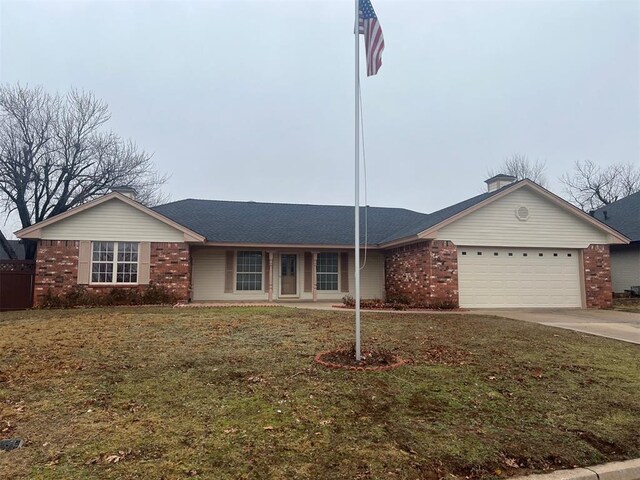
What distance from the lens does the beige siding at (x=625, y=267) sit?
1995cm

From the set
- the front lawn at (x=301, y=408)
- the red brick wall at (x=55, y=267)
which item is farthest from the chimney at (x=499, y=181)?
the red brick wall at (x=55, y=267)

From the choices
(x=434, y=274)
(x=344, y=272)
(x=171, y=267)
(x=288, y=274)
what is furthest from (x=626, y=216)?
(x=171, y=267)

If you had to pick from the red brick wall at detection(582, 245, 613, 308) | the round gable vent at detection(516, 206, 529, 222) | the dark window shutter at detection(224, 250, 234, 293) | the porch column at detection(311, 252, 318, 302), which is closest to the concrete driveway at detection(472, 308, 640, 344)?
the red brick wall at detection(582, 245, 613, 308)

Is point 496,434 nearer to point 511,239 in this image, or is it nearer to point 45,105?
point 511,239

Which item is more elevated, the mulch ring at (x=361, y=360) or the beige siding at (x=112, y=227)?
the beige siding at (x=112, y=227)

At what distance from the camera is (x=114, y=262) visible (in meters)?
14.9

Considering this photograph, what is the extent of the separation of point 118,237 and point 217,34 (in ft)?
26.8

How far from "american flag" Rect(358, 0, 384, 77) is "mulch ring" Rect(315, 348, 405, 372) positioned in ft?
14.6

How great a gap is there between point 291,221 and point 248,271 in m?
3.58

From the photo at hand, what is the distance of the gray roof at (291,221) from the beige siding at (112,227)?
1832mm

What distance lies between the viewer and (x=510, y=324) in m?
10.3

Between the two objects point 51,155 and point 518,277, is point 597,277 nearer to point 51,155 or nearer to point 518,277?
point 518,277

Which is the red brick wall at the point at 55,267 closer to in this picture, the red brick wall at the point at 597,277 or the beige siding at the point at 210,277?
the beige siding at the point at 210,277

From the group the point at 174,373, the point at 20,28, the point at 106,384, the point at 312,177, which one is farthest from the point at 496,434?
the point at 312,177
